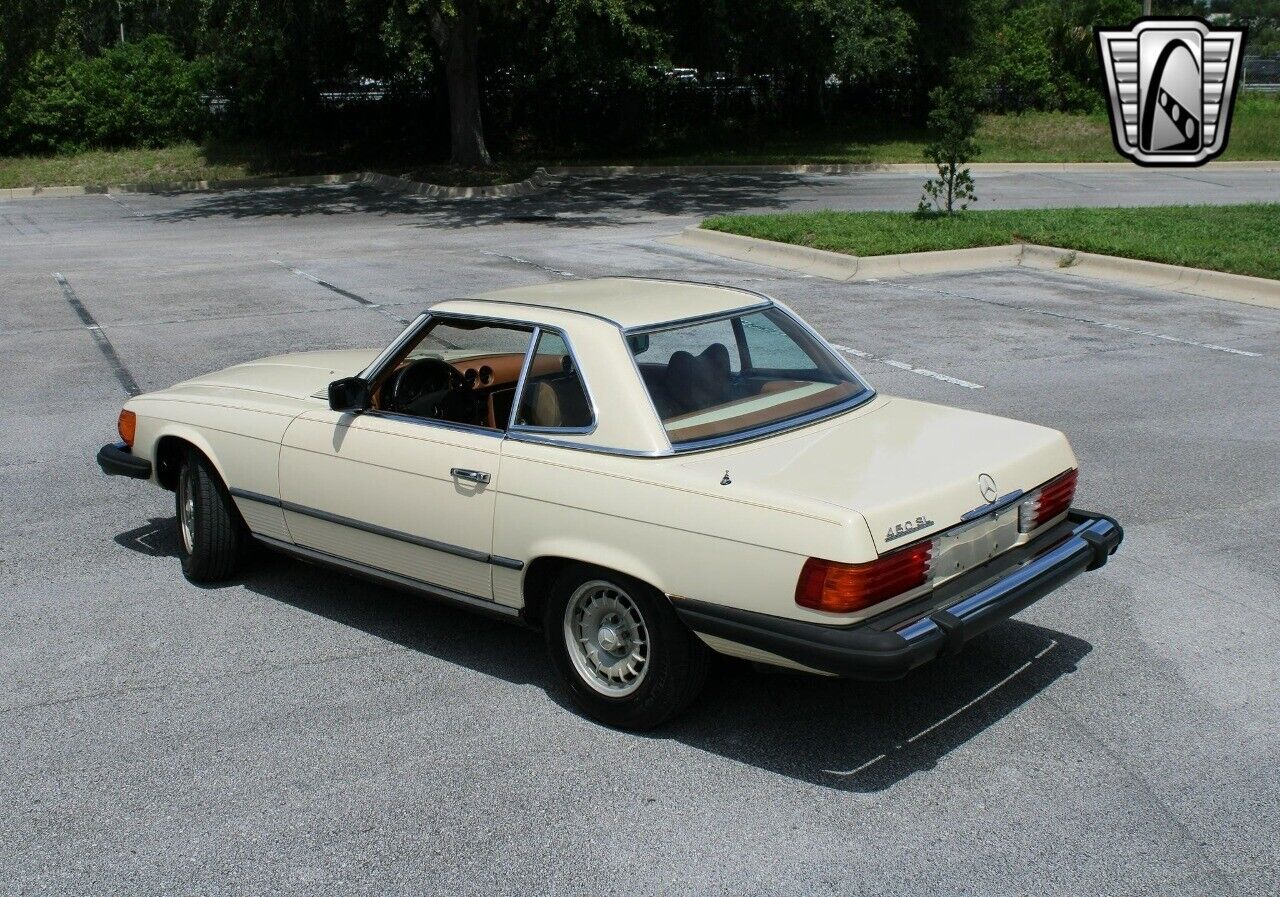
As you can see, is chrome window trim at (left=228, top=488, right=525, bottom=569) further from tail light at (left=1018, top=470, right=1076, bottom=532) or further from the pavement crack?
tail light at (left=1018, top=470, right=1076, bottom=532)

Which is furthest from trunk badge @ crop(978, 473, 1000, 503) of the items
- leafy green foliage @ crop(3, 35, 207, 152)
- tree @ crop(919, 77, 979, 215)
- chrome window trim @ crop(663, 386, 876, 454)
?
leafy green foliage @ crop(3, 35, 207, 152)

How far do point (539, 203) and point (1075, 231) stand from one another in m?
11.3

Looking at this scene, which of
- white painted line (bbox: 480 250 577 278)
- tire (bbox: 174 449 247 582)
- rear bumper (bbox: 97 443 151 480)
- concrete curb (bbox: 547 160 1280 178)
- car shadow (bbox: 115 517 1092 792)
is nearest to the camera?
car shadow (bbox: 115 517 1092 792)

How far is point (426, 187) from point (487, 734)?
2476cm

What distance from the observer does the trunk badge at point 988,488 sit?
15.7 ft

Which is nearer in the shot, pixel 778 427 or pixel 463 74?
pixel 778 427

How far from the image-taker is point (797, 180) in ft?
98.4

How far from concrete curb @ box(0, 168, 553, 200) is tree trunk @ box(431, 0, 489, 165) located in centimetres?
163

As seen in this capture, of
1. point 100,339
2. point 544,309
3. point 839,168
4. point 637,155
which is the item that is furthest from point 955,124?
point 637,155

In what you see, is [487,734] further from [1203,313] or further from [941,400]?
[1203,313]

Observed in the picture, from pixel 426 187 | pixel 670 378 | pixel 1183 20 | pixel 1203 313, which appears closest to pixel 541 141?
pixel 426 187

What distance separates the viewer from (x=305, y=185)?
31328 mm

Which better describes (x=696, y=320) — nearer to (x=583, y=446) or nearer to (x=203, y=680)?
(x=583, y=446)

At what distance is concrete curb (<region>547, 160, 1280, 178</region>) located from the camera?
1252 inches
